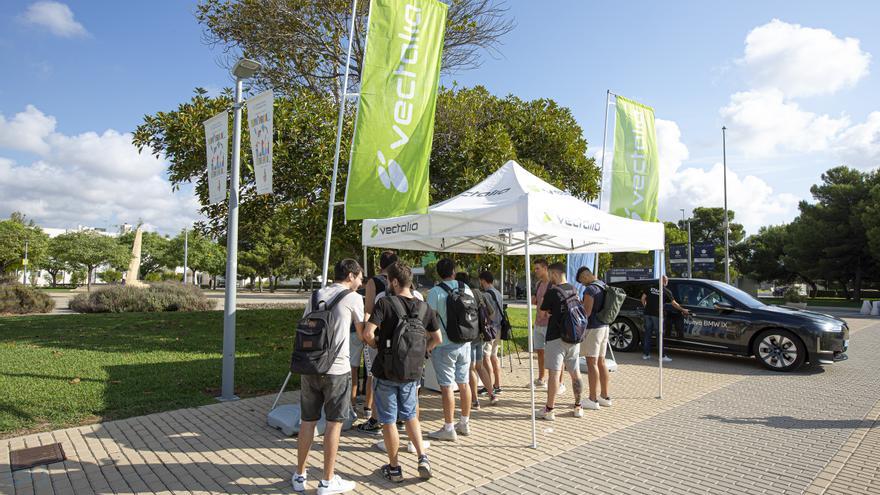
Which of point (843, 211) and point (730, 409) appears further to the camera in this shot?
point (843, 211)

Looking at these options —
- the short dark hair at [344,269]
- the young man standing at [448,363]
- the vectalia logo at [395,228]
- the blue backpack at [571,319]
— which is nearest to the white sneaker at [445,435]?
the young man standing at [448,363]

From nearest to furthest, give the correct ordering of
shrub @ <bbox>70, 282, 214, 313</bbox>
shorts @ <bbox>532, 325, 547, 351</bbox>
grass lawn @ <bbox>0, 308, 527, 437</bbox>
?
1. grass lawn @ <bbox>0, 308, 527, 437</bbox>
2. shorts @ <bbox>532, 325, 547, 351</bbox>
3. shrub @ <bbox>70, 282, 214, 313</bbox>

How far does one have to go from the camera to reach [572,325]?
232 inches

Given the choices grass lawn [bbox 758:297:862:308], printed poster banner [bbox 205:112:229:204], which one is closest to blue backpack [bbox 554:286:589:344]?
printed poster banner [bbox 205:112:229:204]

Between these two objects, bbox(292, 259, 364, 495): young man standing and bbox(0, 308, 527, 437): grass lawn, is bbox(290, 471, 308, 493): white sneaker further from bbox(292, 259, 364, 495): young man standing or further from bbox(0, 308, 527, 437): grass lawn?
bbox(0, 308, 527, 437): grass lawn

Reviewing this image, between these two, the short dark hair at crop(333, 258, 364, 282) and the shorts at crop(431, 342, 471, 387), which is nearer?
the short dark hair at crop(333, 258, 364, 282)

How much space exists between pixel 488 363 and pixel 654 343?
20.8ft

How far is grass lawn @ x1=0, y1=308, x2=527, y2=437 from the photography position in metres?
6.30

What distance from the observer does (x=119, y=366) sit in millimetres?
8828

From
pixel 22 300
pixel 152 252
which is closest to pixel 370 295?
pixel 22 300

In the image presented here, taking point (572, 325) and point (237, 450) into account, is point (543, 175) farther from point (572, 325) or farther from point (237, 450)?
point (237, 450)

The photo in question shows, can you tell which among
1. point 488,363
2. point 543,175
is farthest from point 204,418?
point 543,175

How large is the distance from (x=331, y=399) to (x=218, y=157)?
4.67m

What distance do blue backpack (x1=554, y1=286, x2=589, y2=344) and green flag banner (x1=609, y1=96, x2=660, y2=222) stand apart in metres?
4.77
